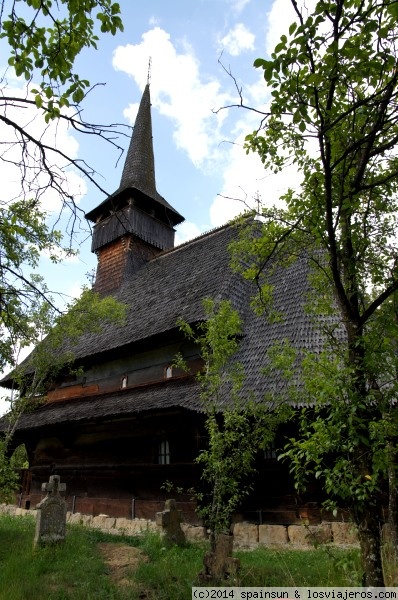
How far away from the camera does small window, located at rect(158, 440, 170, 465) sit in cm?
957

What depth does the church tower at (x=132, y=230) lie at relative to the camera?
17094mm

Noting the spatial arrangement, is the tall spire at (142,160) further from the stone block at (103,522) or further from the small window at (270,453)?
the small window at (270,453)

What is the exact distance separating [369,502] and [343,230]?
1987 mm

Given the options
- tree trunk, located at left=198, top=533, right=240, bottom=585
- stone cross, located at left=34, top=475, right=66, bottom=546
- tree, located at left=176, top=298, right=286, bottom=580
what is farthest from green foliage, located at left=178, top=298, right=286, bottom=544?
stone cross, located at left=34, top=475, right=66, bottom=546

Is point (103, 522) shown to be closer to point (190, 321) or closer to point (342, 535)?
point (190, 321)

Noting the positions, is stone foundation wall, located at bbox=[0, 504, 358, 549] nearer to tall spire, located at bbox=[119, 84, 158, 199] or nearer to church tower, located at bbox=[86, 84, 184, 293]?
church tower, located at bbox=[86, 84, 184, 293]

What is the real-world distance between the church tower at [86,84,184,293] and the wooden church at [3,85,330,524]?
1463mm

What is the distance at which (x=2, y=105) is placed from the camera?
10.1 ft

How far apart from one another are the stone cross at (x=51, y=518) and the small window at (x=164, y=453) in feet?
9.07

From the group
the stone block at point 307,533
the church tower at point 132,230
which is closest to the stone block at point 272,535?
the stone block at point 307,533

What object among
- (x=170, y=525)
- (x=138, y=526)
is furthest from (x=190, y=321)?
(x=138, y=526)

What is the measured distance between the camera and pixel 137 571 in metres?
5.53

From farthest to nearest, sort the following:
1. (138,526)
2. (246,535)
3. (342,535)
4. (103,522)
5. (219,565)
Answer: (103,522) < (138,526) < (246,535) < (342,535) < (219,565)

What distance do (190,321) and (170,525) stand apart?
12.8ft
